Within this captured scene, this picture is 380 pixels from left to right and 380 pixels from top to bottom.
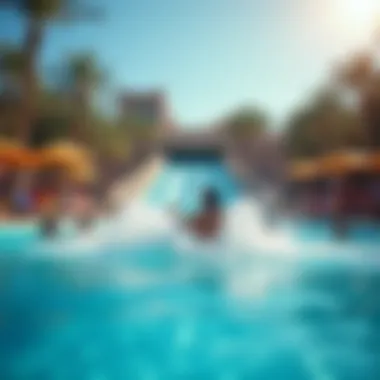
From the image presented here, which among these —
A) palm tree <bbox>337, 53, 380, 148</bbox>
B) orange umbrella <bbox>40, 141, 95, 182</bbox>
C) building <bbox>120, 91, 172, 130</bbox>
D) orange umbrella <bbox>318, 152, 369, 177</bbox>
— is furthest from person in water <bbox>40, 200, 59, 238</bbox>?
palm tree <bbox>337, 53, 380, 148</bbox>

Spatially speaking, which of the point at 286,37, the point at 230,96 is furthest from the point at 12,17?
the point at 286,37

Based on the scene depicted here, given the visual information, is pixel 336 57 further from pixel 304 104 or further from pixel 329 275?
pixel 329 275

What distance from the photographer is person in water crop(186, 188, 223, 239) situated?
2.61m

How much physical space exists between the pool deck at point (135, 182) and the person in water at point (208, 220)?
10.3 inches

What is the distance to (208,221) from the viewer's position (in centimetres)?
265

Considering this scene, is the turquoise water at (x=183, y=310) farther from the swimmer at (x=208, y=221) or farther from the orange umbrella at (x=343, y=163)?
the orange umbrella at (x=343, y=163)

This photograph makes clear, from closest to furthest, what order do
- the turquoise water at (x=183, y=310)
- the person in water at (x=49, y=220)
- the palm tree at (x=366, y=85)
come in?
the turquoise water at (x=183, y=310), the palm tree at (x=366, y=85), the person in water at (x=49, y=220)

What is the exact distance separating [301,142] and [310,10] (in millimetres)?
569

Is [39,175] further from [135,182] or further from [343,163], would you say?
[343,163]

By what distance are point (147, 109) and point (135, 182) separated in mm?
371

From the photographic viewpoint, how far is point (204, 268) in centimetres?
264

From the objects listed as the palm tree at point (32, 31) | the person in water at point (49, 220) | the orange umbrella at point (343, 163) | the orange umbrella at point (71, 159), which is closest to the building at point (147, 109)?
the orange umbrella at point (71, 159)

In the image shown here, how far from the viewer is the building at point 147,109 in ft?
8.48

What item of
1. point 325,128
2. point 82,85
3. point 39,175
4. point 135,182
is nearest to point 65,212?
point 39,175
